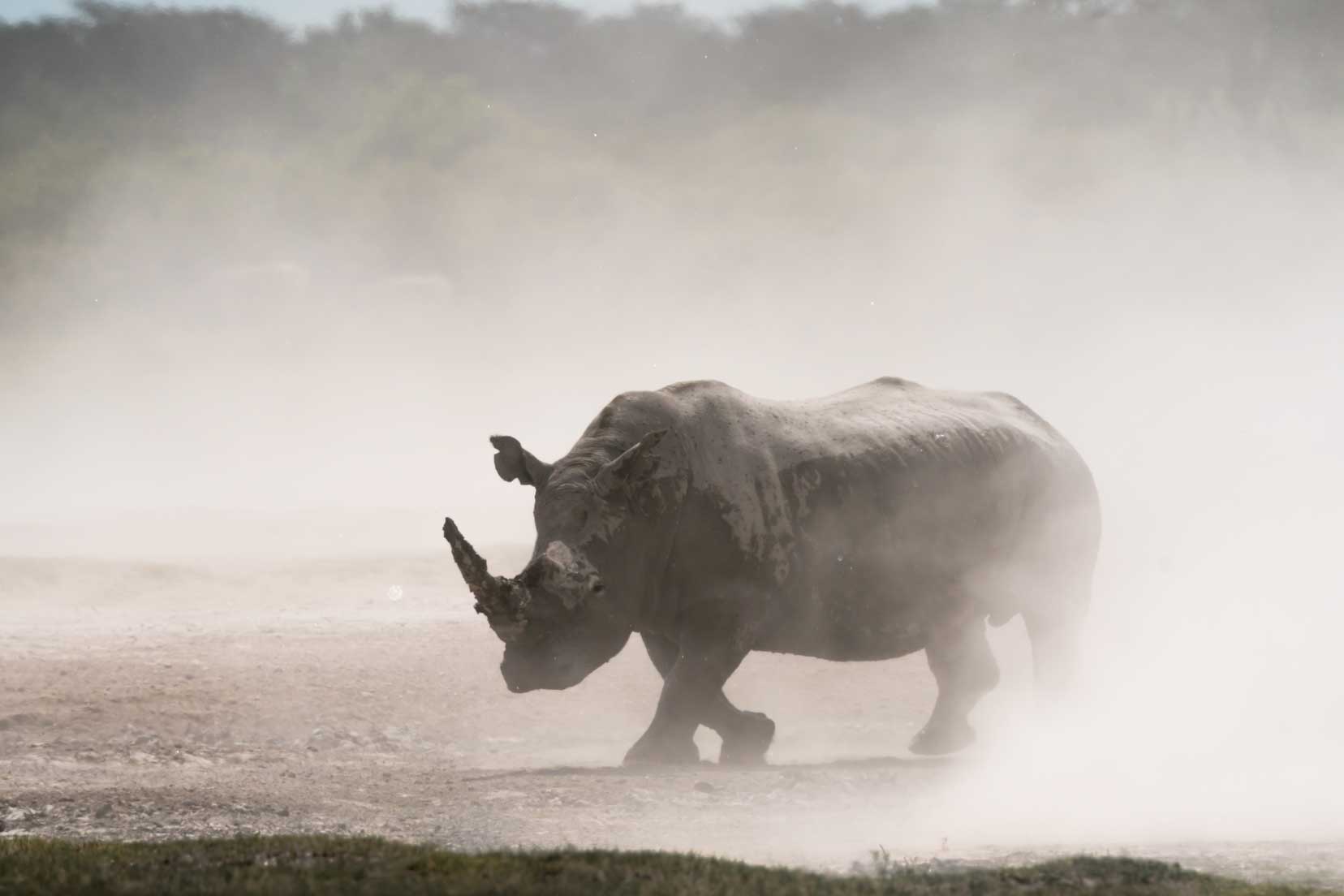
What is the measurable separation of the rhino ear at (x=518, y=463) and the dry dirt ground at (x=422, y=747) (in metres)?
2.24

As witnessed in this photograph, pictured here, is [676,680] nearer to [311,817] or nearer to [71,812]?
[311,817]

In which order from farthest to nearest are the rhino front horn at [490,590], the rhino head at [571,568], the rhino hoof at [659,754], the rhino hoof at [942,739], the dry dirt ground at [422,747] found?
1. the rhino hoof at [942,739]
2. the rhino hoof at [659,754]
3. the rhino head at [571,568]
4. the rhino front horn at [490,590]
5. the dry dirt ground at [422,747]

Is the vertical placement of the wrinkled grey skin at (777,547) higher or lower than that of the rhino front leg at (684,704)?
higher

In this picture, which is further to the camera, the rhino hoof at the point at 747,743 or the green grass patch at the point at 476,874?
the rhino hoof at the point at 747,743

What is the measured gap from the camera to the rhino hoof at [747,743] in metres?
14.4

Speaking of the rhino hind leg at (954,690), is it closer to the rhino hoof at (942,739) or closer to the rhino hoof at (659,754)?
the rhino hoof at (942,739)

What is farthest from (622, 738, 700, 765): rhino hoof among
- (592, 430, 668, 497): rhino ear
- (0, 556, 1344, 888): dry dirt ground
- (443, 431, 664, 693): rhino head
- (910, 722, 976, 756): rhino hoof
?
(910, 722, 976, 756): rhino hoof

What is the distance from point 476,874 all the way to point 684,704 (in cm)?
560

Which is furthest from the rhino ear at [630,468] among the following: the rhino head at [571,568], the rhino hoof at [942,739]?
the rhino hoof at [942,739]

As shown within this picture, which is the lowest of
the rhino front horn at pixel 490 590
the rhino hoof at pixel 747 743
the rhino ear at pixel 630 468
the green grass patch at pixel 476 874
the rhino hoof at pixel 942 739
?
the green grass patch at pixel 476 874

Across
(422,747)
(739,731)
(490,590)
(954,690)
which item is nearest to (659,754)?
(739,731)

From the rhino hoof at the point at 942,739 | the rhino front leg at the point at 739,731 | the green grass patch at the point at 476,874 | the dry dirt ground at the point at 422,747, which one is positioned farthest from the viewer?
the rhino hoof at the point at 942,739

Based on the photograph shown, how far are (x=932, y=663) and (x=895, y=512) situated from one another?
6.56 ft

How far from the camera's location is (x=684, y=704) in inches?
552
